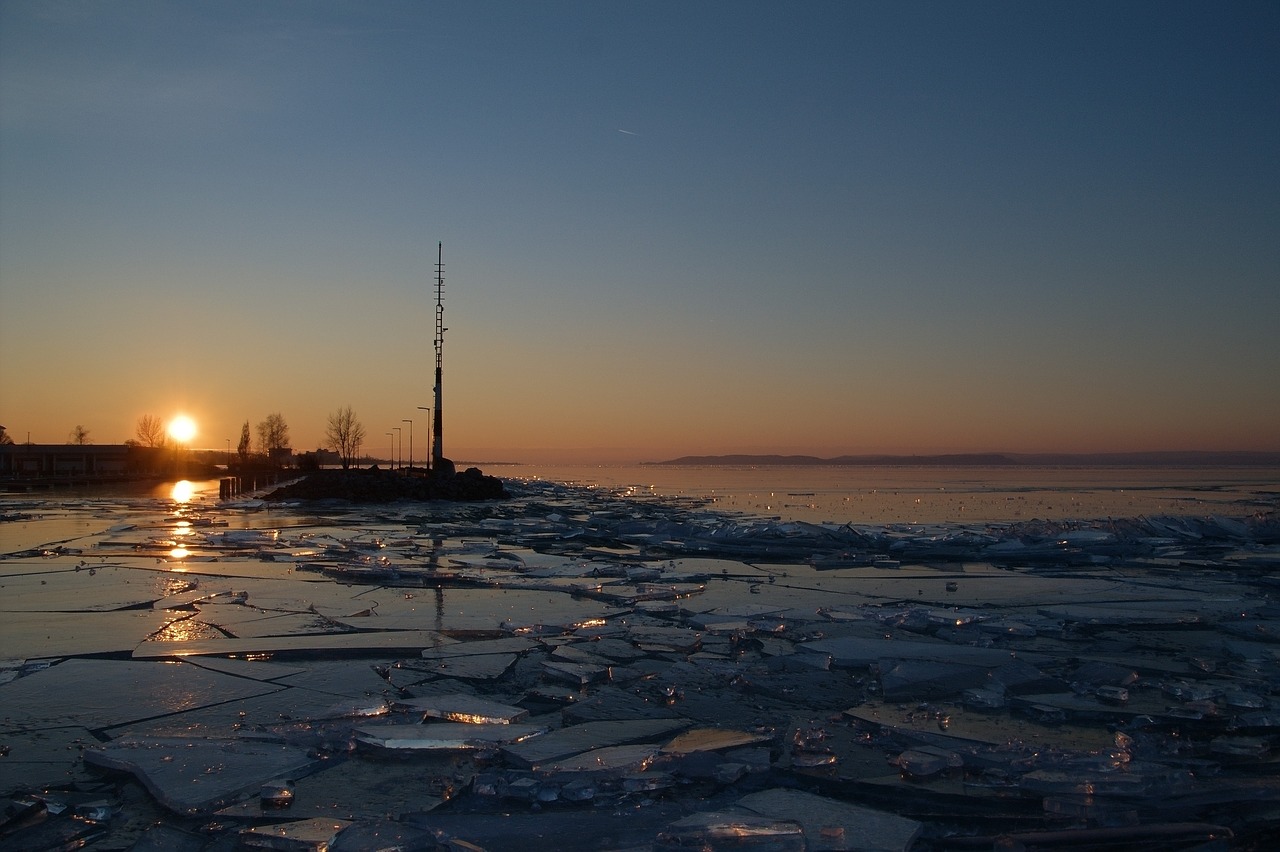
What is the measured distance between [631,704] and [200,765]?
2432 millimetres

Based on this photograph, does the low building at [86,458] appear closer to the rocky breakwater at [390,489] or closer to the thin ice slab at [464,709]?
the rocky breakwater at [390,489]

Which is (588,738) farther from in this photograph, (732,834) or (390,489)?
(390,489)

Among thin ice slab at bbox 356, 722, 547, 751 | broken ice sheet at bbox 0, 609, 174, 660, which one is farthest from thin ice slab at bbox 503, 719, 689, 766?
broken ice sheet at bbox 0, 609, 174, 660

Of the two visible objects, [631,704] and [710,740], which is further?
[631,704]

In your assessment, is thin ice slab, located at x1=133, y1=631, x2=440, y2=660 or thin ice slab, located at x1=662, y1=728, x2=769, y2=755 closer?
thin ice slab, located at x1=662, y1=728, x2=769, y2=755

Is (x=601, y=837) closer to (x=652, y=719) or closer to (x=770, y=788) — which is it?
(x=770, y=788)

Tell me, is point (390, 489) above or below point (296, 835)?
above

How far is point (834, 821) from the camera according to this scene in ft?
12.4

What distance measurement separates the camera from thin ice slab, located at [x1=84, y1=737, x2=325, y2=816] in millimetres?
3973

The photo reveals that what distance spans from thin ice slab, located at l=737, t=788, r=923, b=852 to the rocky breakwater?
110 feet

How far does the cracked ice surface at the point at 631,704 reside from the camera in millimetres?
3887

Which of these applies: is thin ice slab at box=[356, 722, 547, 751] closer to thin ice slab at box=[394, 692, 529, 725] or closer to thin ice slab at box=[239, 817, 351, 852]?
thin ice slab at box=[394, 692, 529, 725]

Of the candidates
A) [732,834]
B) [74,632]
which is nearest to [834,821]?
[732,834]

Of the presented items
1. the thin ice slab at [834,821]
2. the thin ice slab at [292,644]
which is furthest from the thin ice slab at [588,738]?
the thin ice slab at [292,644]
